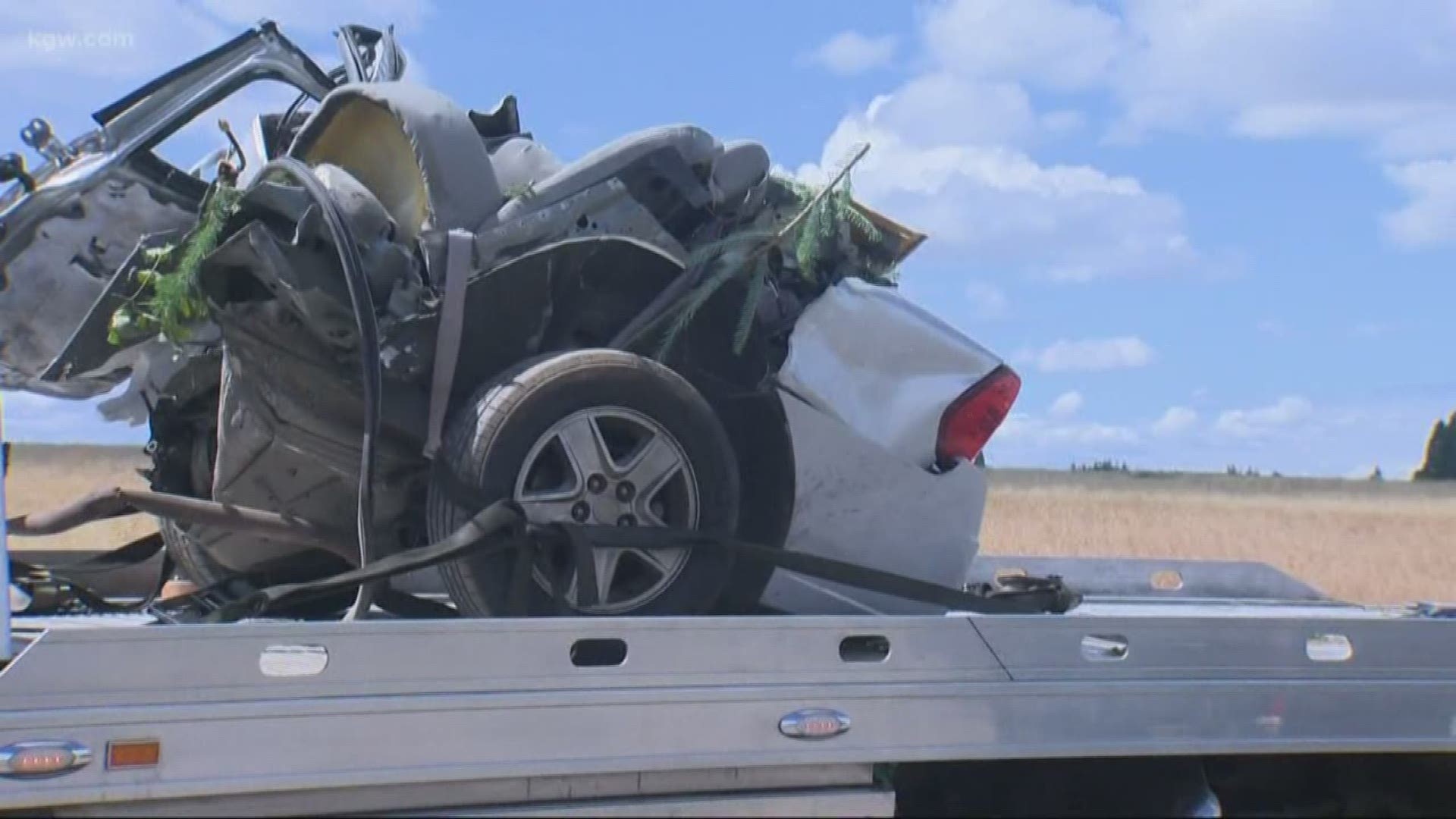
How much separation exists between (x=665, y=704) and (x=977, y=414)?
136cm

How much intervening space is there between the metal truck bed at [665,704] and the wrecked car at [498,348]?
1.87ft

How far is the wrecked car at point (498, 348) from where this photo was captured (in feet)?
12.8

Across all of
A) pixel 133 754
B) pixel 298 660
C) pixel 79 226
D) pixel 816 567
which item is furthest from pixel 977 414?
pixel 79 226

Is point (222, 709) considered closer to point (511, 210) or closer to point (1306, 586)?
point (511, 210)

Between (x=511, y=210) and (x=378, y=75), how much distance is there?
1.52 meters

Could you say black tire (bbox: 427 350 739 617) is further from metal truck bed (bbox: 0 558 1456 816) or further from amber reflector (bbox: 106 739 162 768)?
amber reflector (bbox: 106 739 162 768)

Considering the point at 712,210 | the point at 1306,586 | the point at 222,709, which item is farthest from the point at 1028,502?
the point at 222,709

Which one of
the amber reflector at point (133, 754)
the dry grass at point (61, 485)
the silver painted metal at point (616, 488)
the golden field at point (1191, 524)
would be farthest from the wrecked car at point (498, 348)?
the amber reflector at point (133, 754)

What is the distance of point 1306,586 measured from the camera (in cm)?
594

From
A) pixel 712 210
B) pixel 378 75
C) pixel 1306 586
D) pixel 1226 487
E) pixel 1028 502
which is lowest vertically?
pixel 1306 586


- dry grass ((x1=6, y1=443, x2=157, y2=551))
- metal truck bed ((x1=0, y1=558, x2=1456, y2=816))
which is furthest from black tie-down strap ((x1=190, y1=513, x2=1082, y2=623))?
dry grass ((x1=6, y1=443, x2=157, y2=551))

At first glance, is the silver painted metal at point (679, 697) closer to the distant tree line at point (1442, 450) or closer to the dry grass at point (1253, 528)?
the dry grass at point (1253, 528)

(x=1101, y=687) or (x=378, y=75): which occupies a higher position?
(x=378, y=75)

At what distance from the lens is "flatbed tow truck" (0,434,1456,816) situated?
3008 mm
